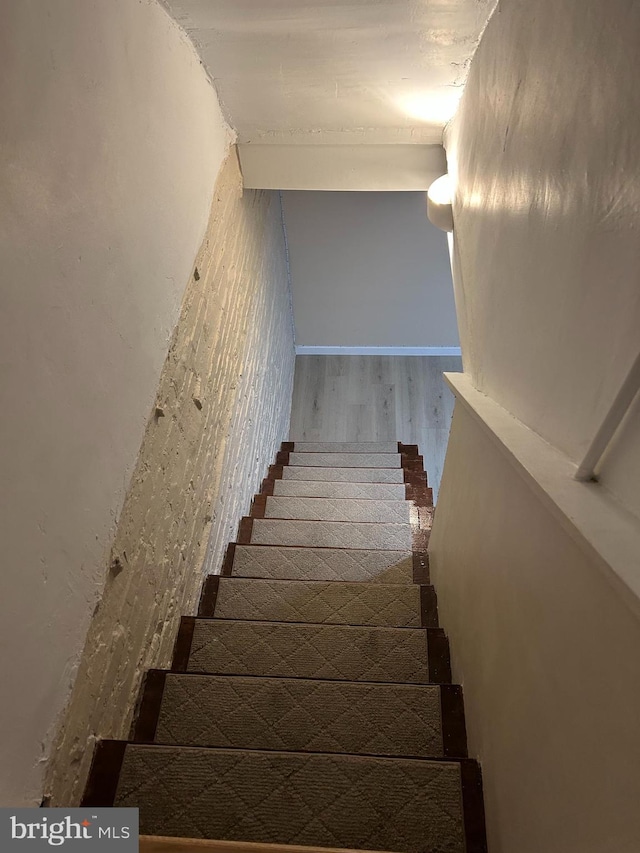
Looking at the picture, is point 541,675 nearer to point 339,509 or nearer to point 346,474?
point 339,509

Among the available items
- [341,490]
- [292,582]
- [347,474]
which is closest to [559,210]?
[292,582]

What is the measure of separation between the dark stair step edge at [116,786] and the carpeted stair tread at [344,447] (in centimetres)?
317

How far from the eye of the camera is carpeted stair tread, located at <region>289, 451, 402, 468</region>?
4297 millimetres

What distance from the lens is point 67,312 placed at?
1.27m

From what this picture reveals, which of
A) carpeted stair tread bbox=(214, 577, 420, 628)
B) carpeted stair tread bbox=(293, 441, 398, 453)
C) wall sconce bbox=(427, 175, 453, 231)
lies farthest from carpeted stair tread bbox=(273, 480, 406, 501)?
wall sconce bbox=(427, 175, 453, 231)

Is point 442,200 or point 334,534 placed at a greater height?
point 442,200

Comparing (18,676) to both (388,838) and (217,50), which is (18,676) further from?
(217,50)

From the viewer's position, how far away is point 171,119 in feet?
6.33

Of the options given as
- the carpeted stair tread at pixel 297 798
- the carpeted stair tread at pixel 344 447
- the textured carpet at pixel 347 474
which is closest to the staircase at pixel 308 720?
the carpeted stair tread at pixel 297 798

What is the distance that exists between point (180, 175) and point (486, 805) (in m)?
2.08

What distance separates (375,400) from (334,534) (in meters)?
2.71

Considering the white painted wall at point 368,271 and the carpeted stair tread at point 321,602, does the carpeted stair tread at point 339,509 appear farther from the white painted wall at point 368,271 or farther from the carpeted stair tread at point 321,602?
the white painted wall at point 368,271

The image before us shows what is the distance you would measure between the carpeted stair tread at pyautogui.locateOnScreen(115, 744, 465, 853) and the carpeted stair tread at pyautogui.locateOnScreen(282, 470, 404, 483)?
2536 mm

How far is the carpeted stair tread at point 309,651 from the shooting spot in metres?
2.07
